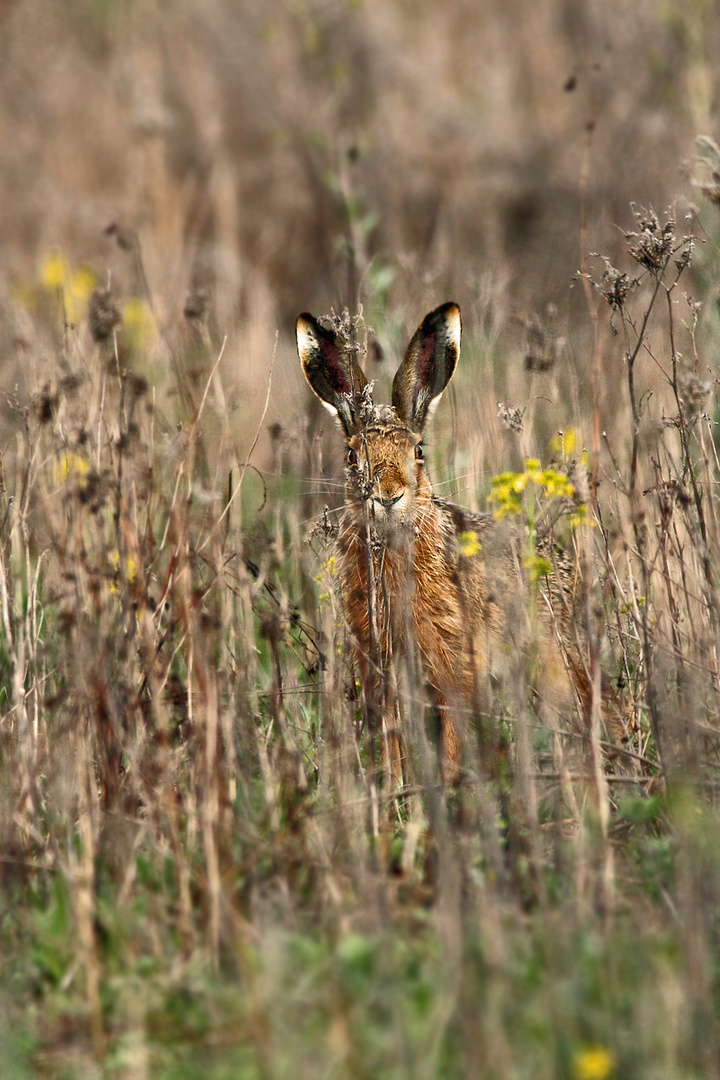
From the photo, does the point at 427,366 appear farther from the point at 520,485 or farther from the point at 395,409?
the point at 520,485

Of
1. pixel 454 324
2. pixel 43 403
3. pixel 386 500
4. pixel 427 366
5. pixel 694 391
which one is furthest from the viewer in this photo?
pixel 427 366

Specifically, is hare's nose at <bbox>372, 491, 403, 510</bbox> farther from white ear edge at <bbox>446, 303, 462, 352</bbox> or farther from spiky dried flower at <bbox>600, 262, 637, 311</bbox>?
spiky dried flower at <bbox>600, 262, 637, 311</bbox>

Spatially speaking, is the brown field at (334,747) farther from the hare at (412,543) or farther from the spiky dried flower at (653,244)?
the hare at (412,543)

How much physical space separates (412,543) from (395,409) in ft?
2.05

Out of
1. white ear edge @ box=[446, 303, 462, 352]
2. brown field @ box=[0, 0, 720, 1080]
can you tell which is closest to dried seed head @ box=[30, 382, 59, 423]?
brown field @ box=[0, 0, 720, 1080]

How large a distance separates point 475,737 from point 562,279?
450 cm

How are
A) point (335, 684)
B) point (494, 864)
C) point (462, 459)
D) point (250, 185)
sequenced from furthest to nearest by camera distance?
point (250, 185), point (462, 459), point (335, 684), point (494, 864)

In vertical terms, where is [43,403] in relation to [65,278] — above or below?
below

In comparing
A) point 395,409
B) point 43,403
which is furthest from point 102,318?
point 395,409

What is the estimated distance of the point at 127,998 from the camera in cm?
289

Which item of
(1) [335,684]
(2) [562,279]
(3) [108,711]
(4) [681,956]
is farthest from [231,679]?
(2) [562,279]

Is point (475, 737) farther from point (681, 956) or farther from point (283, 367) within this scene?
point (283, 367)

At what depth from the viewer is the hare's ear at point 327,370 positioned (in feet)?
16.6

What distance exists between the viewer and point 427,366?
535cm
